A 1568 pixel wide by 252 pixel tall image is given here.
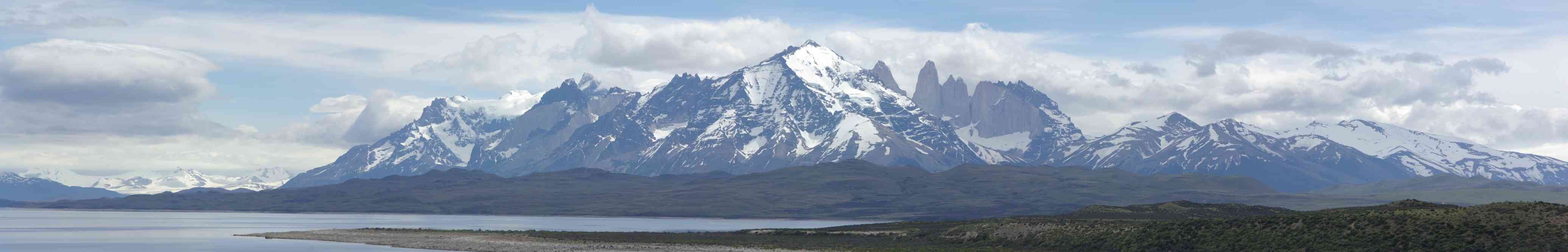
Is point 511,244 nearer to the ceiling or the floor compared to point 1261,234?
nearer to the ceiling

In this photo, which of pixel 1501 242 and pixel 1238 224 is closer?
pixel 1501 242

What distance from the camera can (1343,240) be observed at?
118 m

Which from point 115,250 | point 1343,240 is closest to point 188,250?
point 115,250

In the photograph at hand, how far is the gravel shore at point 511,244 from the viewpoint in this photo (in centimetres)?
15262

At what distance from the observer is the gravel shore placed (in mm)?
152625

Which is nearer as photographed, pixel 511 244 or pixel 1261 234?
pixel 1261 234

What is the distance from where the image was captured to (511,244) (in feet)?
560

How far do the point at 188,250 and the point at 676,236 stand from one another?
65.0 metres

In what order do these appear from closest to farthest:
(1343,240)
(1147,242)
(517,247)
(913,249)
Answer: (1343,240) → (1147,242) → (913,249) → (517,247)

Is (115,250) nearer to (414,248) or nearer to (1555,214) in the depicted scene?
(414,248)

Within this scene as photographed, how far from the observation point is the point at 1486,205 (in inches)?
4909

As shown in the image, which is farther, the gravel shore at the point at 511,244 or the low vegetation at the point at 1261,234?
the gravel shore at the point at 511,244

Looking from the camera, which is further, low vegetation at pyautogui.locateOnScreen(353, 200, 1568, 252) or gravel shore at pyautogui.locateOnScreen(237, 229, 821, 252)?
gravel shore at pyautogui.locateOnScreen(237, 229, 821, 252)

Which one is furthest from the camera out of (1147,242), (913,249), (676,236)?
(676,236)
